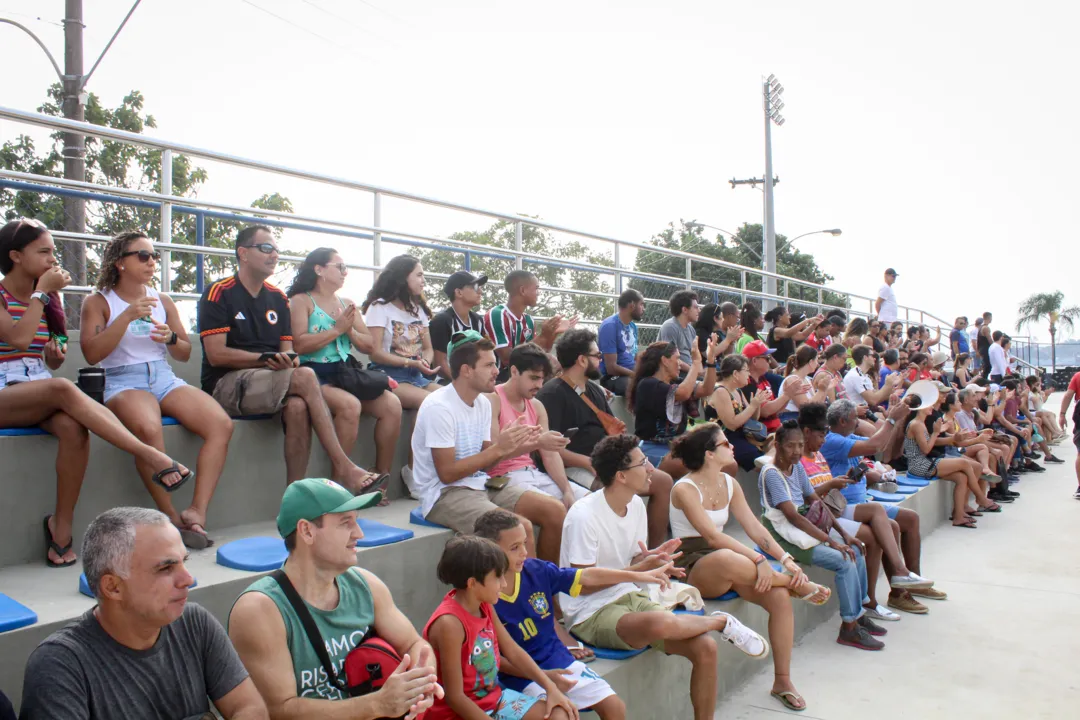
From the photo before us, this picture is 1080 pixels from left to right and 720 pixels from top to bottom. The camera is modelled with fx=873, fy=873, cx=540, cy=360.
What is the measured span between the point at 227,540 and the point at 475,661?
1.50 meters

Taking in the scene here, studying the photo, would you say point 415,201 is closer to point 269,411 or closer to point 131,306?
point 269,411

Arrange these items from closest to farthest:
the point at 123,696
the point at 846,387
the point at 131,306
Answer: the point at 123,696
the point at 131,306
the point at 846,387

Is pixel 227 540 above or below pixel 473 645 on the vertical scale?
above

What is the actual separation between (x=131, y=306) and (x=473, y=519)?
6.09 feet

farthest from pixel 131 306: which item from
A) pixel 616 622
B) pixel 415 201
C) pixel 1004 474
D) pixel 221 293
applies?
pixel 1004 474

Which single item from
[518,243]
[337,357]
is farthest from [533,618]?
[518,243]

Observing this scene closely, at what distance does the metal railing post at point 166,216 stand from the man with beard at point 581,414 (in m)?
2.56

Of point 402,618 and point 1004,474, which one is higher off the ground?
point 402,618

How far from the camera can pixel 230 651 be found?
2443mm

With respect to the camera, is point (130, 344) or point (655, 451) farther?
point (655, 451)

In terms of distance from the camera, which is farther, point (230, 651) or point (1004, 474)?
point (1004, 474)

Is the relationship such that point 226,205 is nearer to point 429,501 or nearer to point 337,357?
point 337,357

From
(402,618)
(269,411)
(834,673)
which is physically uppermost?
(269,411)

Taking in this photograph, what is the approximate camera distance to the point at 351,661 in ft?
8.96
